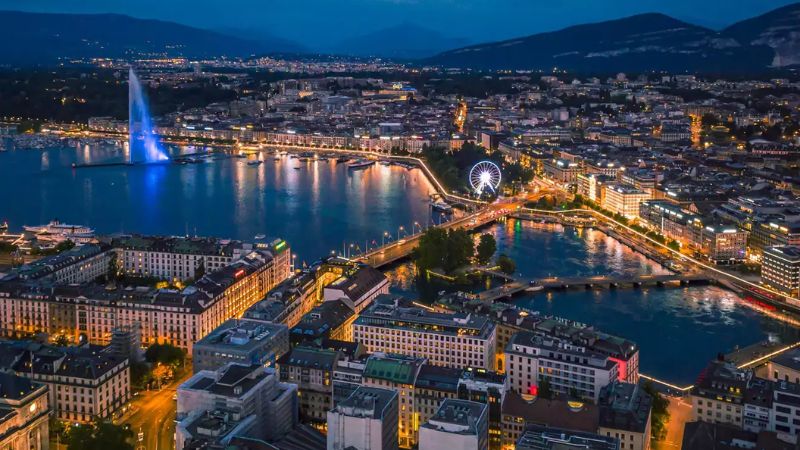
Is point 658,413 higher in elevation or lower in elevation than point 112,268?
lower

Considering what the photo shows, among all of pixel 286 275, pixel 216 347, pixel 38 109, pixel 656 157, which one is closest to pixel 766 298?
pixel 286 275

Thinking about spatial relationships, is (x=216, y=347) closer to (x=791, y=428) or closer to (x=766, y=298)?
(x=791, y=428)

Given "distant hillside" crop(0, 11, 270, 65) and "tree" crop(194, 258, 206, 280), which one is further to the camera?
"distant hillside" crop(0, 11, 270, 65)

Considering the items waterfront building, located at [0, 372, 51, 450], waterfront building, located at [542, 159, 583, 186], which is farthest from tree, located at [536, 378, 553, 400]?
waterfront building, located at [542, 159, 583, 186]

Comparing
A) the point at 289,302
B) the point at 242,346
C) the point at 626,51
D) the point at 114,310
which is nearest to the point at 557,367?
the point at 242,346

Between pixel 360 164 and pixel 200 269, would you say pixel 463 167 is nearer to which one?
pixel 360 164

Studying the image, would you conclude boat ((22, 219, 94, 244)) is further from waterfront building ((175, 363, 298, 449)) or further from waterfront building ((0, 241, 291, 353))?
waterfront building ((175, 363, 298, 449))
